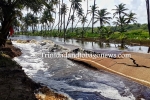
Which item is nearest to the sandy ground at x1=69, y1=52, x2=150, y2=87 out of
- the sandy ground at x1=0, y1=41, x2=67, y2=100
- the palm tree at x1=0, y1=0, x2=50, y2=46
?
the sandy ground at x1=0, y1=41, x2=67, y2=100

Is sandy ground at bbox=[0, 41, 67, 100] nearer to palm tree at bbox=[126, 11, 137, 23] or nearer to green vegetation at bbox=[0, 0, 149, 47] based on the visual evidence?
green vegetation at bbox=[0, 0, 149, 47]

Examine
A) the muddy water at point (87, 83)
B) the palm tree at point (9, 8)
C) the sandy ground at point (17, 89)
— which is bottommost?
the muddy water at point (87, 83)

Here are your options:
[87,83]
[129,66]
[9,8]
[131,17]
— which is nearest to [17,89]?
[87,83]

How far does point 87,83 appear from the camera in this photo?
12.1 meters

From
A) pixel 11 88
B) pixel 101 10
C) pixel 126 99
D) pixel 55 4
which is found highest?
pixel 101 10

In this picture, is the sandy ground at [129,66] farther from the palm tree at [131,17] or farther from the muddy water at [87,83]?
the palm tree at [131,17]

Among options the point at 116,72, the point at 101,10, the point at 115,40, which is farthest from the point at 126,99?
the point at 101,10

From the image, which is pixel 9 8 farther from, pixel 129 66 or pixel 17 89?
pixel 129 66

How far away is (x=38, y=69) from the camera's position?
1608 centimetres

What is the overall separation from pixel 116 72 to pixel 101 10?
57.9 metres

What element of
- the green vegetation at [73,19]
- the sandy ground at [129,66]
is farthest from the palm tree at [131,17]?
the sandy ground at [129,66]

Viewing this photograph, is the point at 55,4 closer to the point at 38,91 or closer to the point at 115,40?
the point at 38,91

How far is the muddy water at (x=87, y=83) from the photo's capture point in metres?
10.0

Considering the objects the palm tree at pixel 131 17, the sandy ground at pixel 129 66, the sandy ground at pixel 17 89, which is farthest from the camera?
the palm tree at pixel 131 17
